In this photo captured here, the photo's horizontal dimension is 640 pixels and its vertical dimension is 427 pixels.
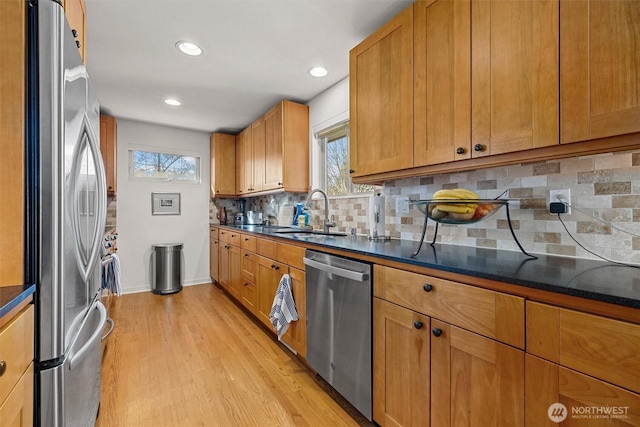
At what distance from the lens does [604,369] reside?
2.41 feet

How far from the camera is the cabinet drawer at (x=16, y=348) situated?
0.67 meters

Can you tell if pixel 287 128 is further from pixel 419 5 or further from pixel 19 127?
pixel 19 127

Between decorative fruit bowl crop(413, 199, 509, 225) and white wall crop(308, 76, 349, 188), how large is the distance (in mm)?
1580

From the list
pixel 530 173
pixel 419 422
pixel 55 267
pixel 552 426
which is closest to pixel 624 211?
pixel 530 173

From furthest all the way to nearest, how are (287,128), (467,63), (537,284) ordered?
(287,128)
(467,63)
(537,284)

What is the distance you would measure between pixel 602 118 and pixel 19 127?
185cm

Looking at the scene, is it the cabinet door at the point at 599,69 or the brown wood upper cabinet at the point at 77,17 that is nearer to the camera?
the cabinet door at the point at 599,69

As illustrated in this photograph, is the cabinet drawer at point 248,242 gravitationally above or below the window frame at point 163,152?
below

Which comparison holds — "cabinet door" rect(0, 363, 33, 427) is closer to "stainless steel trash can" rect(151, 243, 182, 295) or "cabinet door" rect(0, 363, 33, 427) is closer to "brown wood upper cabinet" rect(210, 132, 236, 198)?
"stainless steel trash can" rect(151, 243, 182, 295)

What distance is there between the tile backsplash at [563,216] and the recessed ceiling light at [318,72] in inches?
53.7

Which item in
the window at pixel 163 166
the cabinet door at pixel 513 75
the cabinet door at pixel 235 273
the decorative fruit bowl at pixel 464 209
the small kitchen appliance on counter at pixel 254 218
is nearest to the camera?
the cabinet door at pixel 513 75

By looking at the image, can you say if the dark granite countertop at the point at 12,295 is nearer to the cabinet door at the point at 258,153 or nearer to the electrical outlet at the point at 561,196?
the electrical outlet at the point at 561,196

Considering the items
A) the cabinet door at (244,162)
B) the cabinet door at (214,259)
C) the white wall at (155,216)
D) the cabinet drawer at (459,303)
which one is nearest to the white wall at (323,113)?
the cabinet door at (244,162)

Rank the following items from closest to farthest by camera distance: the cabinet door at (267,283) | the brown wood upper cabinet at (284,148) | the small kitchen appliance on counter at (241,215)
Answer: the cabinet door at (267,283), the brown wood upper cabinet at (284,148), the small kitchen appliance on counter at (241,215)
